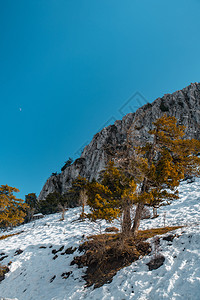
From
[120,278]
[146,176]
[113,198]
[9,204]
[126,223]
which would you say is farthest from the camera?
[9,204]

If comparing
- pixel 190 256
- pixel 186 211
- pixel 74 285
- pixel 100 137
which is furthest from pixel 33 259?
pixel 100 137

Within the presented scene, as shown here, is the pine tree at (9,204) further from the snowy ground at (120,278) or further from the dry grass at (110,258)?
the dry grass at (110,258)

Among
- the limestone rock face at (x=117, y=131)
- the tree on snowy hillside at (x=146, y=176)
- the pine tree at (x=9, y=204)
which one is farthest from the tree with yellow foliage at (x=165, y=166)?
the limestone rock face at (x=117, y=131)

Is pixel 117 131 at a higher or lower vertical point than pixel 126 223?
higher

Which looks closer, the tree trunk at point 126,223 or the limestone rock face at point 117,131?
the tree trunk at point 126,223

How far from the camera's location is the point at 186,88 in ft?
203

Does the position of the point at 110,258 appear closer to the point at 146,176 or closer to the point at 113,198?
the point at 113,198

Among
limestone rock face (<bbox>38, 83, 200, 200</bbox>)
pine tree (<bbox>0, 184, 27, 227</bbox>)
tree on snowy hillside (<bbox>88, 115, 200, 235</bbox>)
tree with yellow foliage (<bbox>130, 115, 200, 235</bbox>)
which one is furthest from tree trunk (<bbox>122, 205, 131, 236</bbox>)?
limestone rock face (<bbox>38, 83, 200, 200</bbox>)

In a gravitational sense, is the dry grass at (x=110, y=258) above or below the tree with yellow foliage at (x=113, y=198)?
below

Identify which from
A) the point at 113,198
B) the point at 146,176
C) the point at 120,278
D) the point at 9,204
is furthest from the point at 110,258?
the point at 9,204

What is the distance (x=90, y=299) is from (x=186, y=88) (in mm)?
74271

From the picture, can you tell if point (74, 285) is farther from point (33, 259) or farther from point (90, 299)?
point (33, 259)

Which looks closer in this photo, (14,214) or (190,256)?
(190,256)

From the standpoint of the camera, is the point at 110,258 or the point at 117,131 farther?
the point at 117,131
